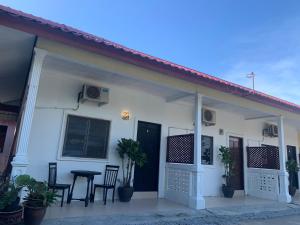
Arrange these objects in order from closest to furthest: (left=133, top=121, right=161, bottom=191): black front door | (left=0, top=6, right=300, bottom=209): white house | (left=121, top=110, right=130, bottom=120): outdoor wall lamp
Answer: (left=0, top=6, right=300, bottom=209): white house < (left=121, top=110, right=130, bottom=120): outdoor wall lamp < (left=133, top=121, right=161, bottom=191): black front door

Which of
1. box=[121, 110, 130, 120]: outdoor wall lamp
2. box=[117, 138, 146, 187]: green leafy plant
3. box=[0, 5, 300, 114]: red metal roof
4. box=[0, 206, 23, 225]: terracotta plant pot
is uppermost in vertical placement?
box=[0, 5, 300, 114]: red metal roof

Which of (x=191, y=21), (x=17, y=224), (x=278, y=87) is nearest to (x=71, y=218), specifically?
(x=17, y=224)

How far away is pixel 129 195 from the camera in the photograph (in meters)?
6.39

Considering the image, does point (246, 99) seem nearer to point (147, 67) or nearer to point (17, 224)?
point (147, 67)

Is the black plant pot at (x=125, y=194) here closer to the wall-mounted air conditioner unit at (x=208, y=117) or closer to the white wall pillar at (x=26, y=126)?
the white wall pillar at (x=26, y=126)

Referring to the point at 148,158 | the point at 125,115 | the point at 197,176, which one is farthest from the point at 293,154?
the point at 125,115

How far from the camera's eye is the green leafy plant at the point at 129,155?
21.4 feet

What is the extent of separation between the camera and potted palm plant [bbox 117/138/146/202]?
637 cm

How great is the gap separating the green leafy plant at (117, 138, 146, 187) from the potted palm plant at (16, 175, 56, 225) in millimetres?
2942

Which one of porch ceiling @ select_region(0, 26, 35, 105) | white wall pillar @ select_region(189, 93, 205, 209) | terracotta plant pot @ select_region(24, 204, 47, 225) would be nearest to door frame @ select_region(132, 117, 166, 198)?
white wall pillar @ select_region(189, 93, 205, 209)

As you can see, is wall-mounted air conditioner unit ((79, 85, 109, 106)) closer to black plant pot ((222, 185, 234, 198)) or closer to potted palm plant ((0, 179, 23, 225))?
potted palm plant ((0, 179, 23, 225))

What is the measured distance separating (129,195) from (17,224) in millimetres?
3235

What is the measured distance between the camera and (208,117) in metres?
8.53

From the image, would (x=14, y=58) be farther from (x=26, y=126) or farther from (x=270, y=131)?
(x=270, y=131)
